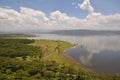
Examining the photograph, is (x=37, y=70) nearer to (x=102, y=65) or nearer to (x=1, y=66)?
(x=1, y=66)

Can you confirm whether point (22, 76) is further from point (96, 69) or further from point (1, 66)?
point (96, 69)

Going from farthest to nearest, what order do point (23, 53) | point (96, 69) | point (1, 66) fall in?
1. point (23, 53)
2. point (96, 69)
3. point (1, 66)

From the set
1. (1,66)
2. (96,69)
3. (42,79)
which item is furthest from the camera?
(96,69)

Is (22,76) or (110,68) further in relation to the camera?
(110,68)

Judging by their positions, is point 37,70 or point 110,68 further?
point 110,68

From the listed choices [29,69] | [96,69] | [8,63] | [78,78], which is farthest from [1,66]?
[96,69]

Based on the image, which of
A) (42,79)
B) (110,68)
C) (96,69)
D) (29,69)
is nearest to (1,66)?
(29,69)

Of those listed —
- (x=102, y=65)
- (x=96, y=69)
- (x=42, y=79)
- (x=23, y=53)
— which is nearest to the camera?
(x=42, y=79)

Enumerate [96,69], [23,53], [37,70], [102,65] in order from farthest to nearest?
[23,53]
[102,65]
[96,69]
[37,70]

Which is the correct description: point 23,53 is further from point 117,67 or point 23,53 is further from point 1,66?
point 117,67
